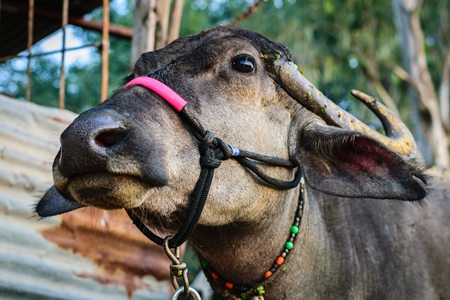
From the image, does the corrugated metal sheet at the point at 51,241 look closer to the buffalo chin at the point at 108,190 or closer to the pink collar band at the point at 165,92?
the pink collar band at the point at 165,92

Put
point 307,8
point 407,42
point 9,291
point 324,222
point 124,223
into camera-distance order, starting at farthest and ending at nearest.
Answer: point 307,8 → point 407,42 → point 124,223 → point 9,291 → point 324,222

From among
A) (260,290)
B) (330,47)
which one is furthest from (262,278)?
(330,47)

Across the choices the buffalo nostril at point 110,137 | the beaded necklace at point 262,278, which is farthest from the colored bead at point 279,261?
the buffalo nostril at point 110,137

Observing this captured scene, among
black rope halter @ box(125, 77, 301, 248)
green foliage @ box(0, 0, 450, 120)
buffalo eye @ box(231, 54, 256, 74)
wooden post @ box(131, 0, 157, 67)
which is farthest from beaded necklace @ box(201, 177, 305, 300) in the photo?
green foliage @ box(0, 0, 450, 120)

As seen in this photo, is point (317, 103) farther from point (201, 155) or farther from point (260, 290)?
point (260, 290)

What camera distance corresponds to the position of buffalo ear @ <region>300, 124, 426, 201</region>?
3.28m

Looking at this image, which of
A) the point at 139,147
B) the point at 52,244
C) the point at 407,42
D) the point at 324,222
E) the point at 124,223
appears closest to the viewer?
the point at 139,147

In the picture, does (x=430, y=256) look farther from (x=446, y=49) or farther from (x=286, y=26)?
(x=286, y=26)

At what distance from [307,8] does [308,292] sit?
70.8 ft

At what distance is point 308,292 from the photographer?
139 inches

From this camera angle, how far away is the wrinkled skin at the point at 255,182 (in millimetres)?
2619

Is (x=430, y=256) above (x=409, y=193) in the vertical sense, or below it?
below

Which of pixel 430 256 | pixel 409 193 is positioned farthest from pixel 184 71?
pixel 430 256

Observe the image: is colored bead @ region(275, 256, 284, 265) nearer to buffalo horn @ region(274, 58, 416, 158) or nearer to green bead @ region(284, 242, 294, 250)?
green bead @ region(284, 242, 294, 250)
